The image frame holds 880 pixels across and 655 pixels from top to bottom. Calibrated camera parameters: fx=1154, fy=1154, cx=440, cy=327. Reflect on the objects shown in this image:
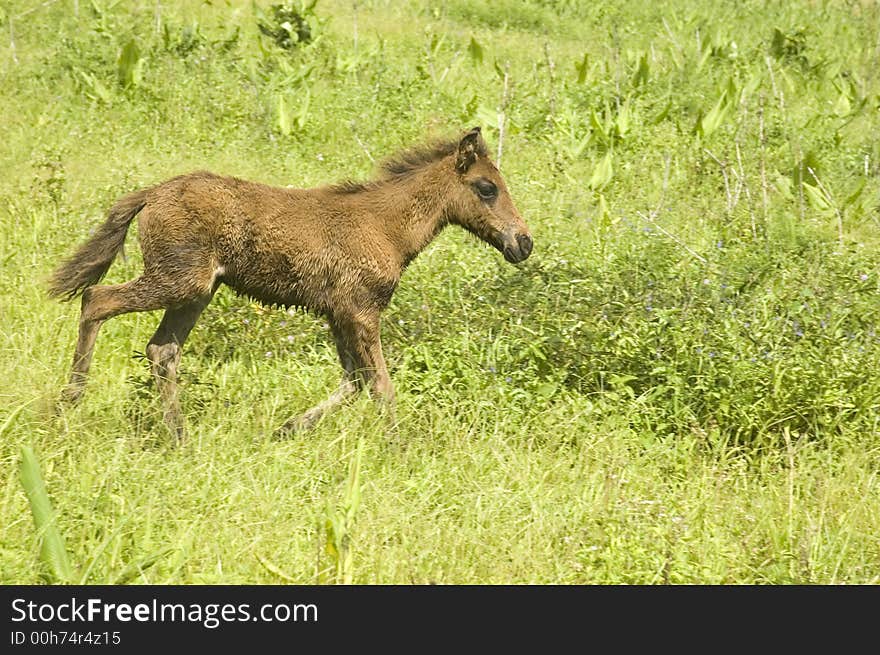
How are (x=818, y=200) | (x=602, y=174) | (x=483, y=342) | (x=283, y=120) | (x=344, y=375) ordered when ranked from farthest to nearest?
(x=283, y=120)
(x=602, y=174)
(x=818, y=200)
(x=483, y=342)
(x=344, y=375)

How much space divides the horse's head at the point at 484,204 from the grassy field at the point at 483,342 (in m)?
0.50

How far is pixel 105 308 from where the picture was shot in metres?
5.56

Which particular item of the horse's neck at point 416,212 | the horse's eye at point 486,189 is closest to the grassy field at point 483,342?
the horse's neck at point 416,212

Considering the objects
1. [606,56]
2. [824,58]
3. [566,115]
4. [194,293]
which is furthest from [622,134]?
[194,293]

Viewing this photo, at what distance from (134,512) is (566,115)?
7.00 m

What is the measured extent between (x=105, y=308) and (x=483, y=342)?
2063 mm

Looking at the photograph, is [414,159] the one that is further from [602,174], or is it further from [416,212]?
[602,174]

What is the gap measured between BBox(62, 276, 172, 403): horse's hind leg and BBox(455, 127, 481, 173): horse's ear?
5.72ft

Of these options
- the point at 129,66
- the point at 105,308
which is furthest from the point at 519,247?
the point at 129,66

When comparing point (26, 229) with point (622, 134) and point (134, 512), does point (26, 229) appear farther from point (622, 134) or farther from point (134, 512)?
point (622, 134)

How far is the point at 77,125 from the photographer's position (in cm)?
999

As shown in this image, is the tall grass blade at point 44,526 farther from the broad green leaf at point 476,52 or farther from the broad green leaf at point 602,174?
the broad green leaf at point 476,52

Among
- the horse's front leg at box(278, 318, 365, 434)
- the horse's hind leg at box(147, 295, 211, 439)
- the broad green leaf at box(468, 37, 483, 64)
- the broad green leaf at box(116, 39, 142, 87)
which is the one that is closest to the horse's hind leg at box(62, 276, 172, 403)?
the horse's hind leg at box(147, 295, 211, 439)

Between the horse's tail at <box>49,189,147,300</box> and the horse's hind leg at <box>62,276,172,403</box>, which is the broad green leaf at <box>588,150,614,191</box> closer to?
the horse's tail at <box>49,189,147,300</box>
